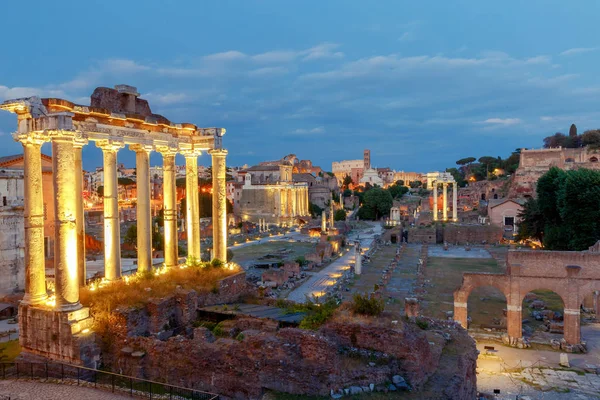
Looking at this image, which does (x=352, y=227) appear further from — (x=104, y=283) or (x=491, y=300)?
(x=104, y=283)

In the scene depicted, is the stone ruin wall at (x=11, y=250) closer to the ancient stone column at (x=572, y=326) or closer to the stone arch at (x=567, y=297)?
the stone arch at (x=567, y=297)

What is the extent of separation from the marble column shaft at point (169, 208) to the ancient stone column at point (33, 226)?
491 centimetres

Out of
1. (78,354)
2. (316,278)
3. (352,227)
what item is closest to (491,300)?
(316,278)

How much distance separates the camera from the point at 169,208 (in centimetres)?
1681

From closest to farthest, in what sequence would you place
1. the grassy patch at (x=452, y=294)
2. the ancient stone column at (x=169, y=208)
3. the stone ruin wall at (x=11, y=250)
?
the ancient stone column at (x=169, y=208) → the grassy patch at (x=452, y=294) → the stone ruin wall at (x=11, y=250)

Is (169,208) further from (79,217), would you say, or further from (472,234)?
(472,234)

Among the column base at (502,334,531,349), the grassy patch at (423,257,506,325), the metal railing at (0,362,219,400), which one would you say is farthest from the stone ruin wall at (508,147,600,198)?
the metal railing at (0,362,219,400)

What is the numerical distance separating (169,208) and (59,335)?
6.39 m

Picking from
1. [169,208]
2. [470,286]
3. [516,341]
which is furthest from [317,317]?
[516,341]

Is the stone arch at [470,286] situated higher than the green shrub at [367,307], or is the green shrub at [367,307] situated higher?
the green shrub at [367,307]

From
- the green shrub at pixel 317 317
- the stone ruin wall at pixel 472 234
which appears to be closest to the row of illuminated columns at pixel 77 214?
the green shrub at pixel 317 317

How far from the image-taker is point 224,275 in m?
16.4

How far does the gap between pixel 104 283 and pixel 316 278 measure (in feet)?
71.5

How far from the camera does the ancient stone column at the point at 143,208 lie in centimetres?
1568
